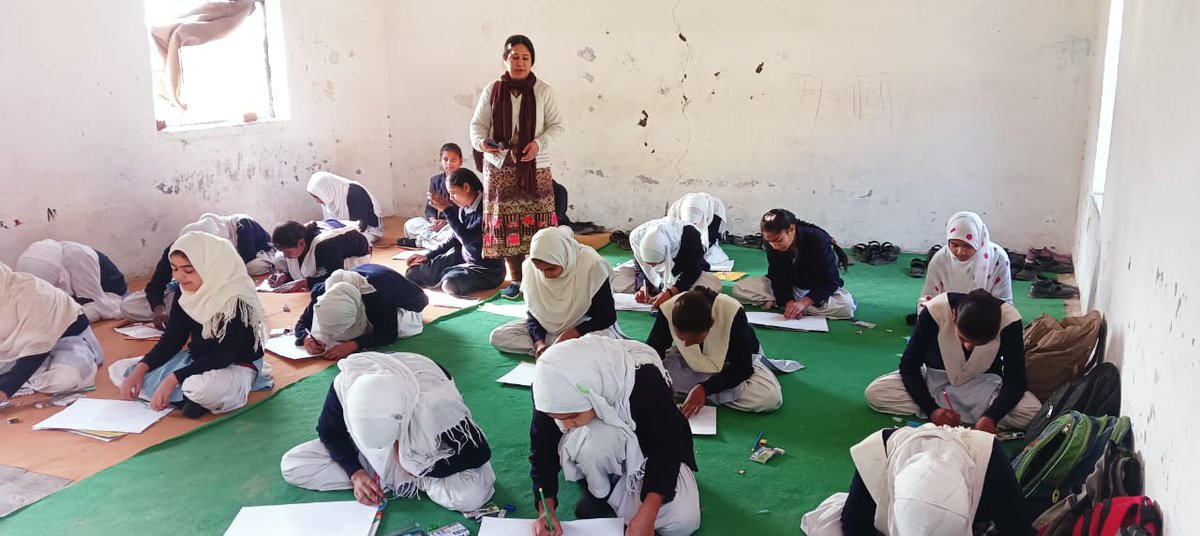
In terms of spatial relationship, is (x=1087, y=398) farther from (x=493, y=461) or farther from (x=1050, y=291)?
(x=1050, y=291)

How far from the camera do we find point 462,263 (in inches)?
219

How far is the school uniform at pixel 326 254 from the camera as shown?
5000 mm

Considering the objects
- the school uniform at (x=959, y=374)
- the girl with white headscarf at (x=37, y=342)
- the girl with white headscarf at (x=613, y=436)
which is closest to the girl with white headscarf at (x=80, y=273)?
the girl with white headscarf at (x=37, y=342)

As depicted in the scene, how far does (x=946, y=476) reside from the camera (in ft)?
6.49

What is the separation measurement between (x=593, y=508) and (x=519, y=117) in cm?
301

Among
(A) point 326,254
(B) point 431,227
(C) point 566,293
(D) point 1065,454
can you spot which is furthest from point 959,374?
(B) point 431,227

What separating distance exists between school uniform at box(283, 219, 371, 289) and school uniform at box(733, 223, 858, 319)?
2392 millimetres

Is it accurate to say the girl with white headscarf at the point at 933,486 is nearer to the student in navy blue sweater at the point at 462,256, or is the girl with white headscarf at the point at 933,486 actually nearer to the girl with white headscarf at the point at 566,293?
the girl with white headscarf at the point at 566,293

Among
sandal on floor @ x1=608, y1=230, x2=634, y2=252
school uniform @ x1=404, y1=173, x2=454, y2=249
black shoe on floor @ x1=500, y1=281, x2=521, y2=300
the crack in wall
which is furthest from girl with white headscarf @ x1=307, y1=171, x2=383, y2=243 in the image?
the crack in wall

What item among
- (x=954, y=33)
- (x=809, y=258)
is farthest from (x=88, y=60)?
(x=954, y=33)

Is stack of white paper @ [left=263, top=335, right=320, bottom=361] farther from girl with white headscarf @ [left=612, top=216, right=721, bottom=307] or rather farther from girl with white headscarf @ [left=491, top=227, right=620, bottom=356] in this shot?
girl with white headscarf @ [left=612, top=216, right=721, bottom=307]

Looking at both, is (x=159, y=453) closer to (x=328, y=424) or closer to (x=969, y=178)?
(x=328, y=424)

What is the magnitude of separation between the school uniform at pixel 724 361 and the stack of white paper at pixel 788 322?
1015 mm

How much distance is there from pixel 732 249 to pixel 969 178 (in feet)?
5.90
